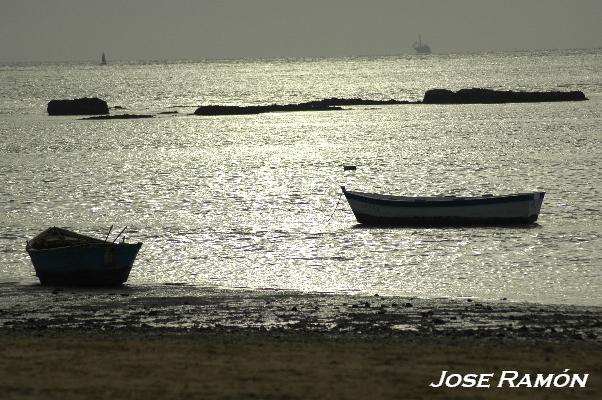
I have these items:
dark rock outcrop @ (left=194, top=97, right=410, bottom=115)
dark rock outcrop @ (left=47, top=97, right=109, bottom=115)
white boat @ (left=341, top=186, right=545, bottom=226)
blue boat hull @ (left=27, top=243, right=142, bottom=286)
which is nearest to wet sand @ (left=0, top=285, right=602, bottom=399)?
blue boat hull @ (left=27, top=243, right=142, bottom=286)

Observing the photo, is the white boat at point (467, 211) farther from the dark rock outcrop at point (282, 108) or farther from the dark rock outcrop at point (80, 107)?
the dark rock outcrop at point (282, 108)

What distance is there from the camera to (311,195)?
5253 cm

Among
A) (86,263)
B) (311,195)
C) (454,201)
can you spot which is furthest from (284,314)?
(311,195)

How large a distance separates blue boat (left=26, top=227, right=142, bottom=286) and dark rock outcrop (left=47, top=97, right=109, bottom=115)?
344 ft

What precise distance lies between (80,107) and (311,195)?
8442cm

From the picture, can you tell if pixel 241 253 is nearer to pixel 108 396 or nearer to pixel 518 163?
pixel 108 396

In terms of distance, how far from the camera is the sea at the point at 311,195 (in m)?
29.6

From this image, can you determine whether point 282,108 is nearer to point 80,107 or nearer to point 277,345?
point 80,107

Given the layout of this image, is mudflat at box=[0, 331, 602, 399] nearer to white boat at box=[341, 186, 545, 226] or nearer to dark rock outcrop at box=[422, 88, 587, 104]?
white boat at box=[341, 186, 545, 226]

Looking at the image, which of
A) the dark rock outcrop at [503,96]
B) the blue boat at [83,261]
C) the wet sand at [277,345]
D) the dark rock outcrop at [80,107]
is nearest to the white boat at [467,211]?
the wet sand at [277,345]

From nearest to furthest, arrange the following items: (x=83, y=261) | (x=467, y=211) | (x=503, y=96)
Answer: (x=83, y=261) → (x=467, y=211) → (x=503, y=96)

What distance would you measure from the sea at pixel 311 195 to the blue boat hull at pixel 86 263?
1.07 meters

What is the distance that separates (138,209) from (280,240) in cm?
1208

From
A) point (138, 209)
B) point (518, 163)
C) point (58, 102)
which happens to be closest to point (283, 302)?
point (138, 209)
